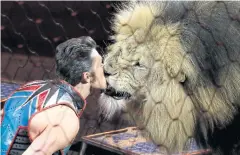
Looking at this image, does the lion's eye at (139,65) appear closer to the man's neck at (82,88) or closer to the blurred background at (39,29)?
the man's neck at (82,88)

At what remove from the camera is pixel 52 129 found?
105 centimetres

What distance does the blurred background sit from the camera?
2.48m

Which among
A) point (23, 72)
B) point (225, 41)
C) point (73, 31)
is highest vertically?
point (225, 41)

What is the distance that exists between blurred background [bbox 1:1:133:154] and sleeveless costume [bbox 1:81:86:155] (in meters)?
1.10

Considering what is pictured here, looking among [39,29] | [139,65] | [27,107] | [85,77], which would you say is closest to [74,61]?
[85,77]

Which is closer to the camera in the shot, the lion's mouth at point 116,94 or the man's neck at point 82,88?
the man's neck at point 82,88

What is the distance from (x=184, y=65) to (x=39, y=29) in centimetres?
165

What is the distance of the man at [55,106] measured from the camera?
3.47ft

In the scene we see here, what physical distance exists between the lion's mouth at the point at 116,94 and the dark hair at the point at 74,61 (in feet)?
0.73

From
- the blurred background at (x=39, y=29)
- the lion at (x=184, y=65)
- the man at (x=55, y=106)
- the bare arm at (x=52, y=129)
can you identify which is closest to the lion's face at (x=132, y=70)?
the lion at (x=184, y=65)

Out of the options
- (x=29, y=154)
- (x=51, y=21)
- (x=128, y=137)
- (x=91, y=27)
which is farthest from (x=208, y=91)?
(x=51, y=21)

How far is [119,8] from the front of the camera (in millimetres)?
1581

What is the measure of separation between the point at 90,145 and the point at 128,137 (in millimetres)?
130

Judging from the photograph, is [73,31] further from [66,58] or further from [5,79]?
[66,58]
